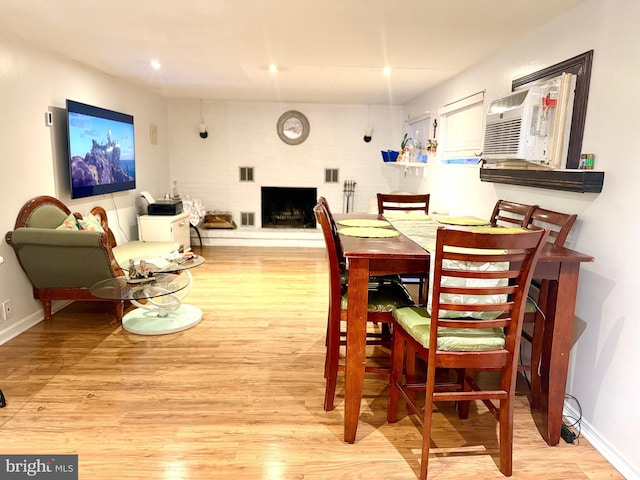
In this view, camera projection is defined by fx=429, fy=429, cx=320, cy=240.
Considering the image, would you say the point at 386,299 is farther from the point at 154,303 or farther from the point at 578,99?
the point at 154,303

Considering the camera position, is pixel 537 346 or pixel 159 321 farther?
pixel 159 321

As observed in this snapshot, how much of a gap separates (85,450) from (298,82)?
13.1 feet

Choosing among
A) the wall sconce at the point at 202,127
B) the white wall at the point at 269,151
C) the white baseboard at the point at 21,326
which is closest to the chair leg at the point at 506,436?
the white baseboard at the point at 21,326

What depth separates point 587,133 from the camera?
86.4 inches

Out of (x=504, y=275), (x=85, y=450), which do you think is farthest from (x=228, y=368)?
(x=504, y=275)

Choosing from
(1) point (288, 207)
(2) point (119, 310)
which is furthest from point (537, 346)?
(1) point (288, 207)

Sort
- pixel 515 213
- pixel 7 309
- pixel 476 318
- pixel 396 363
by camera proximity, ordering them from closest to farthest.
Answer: pixel 476 318 → pixel 396 363 → pixel 515 213 → pixel 7 309

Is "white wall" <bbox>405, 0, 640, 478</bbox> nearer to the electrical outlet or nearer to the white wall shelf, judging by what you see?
the white wall shelf

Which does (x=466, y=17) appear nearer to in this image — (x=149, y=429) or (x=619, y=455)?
(x=619, y=455)

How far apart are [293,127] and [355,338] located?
5104mm

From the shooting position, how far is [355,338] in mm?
1931

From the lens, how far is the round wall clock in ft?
21.3

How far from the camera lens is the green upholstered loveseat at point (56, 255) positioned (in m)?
3.05

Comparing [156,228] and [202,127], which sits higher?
[202,127]
